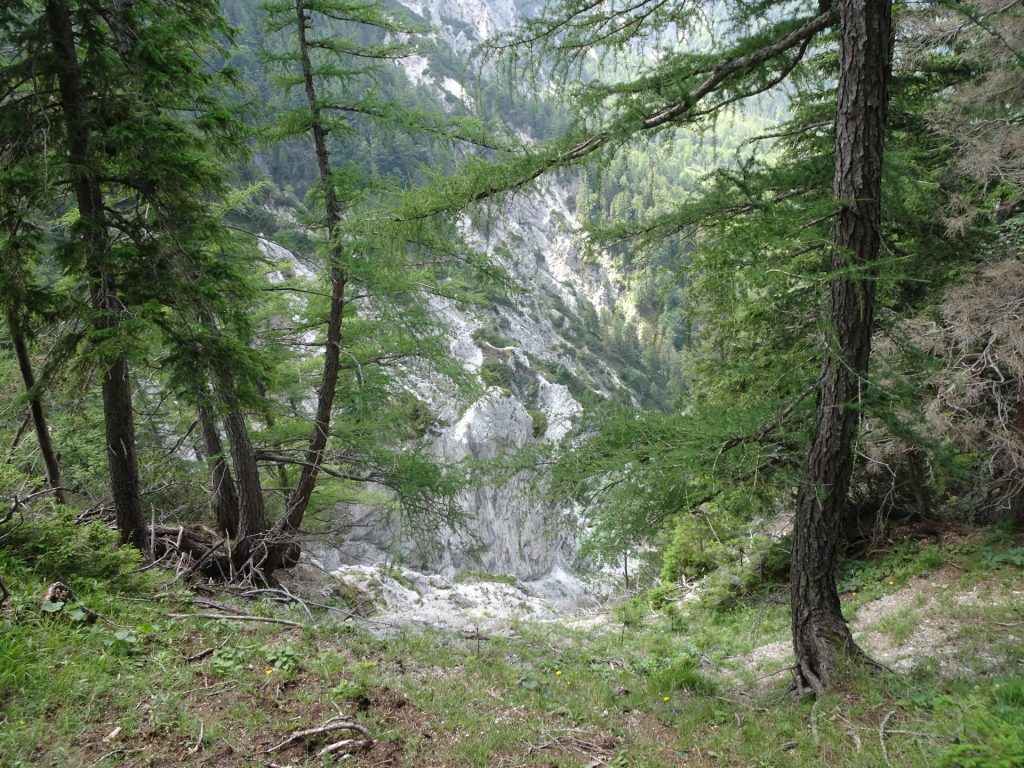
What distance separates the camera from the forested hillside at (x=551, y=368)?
343 centimetres

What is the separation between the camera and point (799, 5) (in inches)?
164

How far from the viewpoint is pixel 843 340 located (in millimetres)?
3854

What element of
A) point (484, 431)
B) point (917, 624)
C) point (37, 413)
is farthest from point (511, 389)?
point (37, 413)

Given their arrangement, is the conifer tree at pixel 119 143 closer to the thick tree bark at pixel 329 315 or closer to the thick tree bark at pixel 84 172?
the thick tree bark at pixel 84 172

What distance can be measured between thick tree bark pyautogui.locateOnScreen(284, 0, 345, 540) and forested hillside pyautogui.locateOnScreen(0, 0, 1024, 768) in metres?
0.05

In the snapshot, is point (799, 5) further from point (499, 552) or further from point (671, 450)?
point (499, 552)

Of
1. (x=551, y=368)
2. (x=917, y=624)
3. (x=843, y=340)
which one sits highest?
(x=843, y=340)

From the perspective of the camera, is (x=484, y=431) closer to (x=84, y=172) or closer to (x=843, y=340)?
(x=84, y=172)

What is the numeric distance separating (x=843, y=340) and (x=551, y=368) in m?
4.58

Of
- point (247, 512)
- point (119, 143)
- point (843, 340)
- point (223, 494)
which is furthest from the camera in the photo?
point (223, 494)

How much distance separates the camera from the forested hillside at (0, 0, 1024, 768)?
3.43m

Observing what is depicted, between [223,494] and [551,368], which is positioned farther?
[551,368]

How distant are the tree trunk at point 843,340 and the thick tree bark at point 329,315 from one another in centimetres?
542

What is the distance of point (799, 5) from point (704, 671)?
6794 mm
